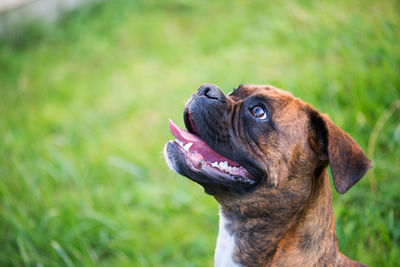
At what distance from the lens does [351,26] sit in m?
5.21

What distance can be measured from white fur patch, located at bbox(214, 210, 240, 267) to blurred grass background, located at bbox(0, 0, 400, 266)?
1.06 meters

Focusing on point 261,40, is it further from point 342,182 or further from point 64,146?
point 342,182

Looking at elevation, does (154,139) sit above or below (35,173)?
below

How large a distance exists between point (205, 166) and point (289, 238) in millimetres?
742

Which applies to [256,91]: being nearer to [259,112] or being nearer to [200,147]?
[259,112]

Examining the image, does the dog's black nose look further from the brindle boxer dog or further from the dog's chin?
the dog's chin

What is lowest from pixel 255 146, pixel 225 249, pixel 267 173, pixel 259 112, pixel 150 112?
pixel 150 112

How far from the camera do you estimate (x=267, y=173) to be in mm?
2539

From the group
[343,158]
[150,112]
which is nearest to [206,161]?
[343,158]

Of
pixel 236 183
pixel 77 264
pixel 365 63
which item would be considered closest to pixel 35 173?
pixel 77 264

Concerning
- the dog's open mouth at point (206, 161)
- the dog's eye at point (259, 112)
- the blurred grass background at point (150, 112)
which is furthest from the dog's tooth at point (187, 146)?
the blurred grass background at point (150, 112)

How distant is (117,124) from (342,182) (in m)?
4.04

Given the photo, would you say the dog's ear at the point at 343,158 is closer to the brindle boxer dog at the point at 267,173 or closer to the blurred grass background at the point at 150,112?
the brindle boxer dog at the point at 267,173

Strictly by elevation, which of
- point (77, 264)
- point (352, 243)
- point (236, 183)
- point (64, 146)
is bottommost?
point (352, 243)
